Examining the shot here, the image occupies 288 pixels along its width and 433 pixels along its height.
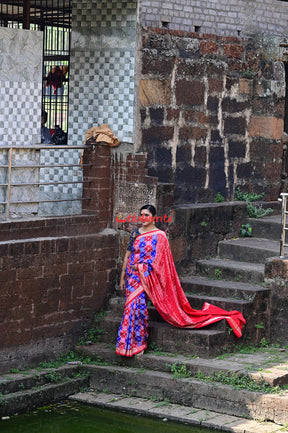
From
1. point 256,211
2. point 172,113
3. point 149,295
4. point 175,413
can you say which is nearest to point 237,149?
point 256,211

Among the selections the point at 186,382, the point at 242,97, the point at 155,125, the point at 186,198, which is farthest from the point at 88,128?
the point at 186,382

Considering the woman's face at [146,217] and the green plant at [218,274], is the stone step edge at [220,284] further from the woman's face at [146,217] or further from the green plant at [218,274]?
the woman's face at [146,217]

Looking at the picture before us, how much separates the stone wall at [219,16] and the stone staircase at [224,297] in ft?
8.30

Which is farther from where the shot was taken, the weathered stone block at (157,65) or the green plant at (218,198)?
the green plant at (218,198)

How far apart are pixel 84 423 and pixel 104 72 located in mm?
4036

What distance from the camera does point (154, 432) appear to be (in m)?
7.75

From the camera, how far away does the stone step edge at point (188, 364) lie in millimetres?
8156

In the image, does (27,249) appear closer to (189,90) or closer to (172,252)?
(172,252)

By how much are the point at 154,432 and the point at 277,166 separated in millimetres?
4937

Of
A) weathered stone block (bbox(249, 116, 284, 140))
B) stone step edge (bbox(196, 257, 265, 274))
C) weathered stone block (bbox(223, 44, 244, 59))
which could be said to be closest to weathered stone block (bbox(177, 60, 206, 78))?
weathered stone block (bbox(223, 44, 244, 59))

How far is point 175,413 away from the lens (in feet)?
26.5

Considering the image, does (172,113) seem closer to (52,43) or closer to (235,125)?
(235,125)

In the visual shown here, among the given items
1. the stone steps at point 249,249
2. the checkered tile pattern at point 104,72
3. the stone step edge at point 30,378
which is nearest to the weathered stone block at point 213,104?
the checkered tile pattern at point 104,72

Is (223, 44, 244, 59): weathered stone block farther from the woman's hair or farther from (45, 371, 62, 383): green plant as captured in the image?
(45, 371, 62, 383): green plant
